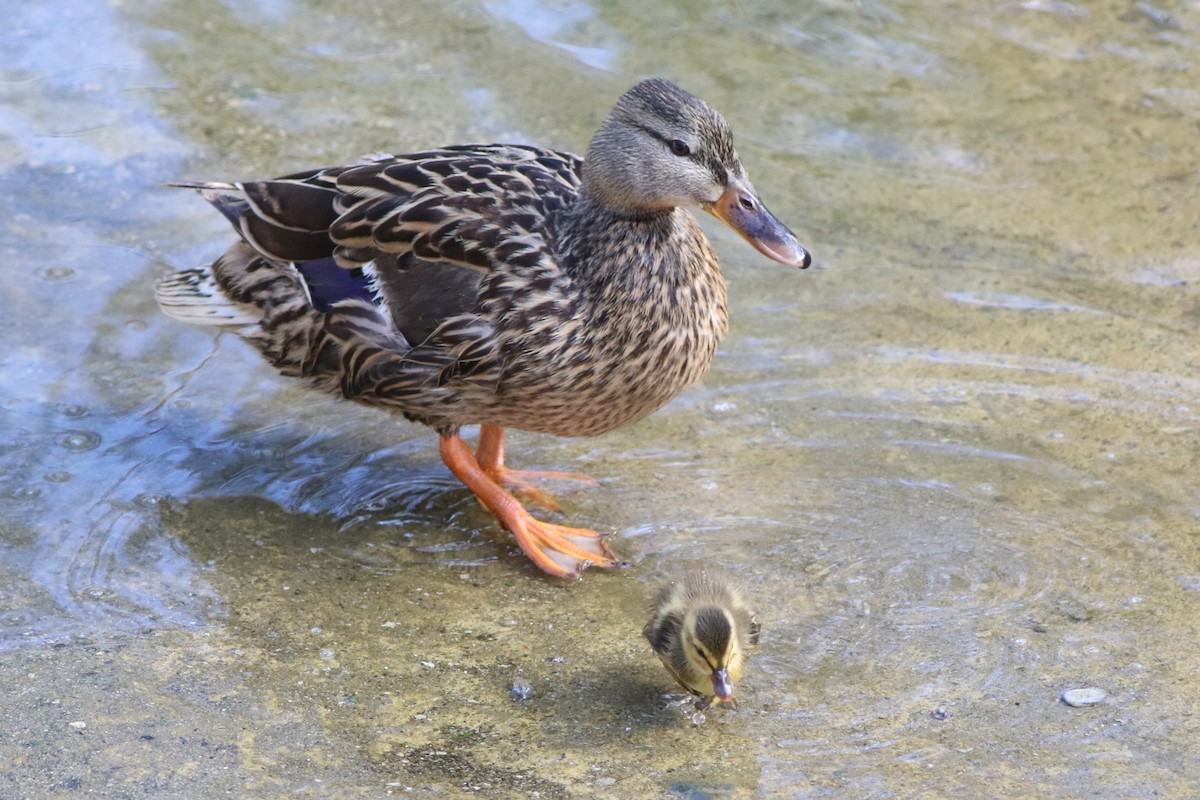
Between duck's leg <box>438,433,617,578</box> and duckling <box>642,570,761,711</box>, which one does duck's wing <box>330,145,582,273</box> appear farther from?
duckling <box>642,570,761,711</box>

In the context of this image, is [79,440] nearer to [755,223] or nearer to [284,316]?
[284,316]

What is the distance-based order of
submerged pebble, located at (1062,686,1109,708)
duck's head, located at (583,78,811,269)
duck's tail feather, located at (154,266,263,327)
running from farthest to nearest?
1. duck's tail feather, located at (154,266,263,327)
2. duck's head, located at (583,78,811,269)
3. submerged pebble, located at (1062,686,1109,708)

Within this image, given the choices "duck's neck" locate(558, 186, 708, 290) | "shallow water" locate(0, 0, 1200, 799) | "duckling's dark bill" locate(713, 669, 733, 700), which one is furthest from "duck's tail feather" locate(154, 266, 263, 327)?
"duckling's dark bill" locate(713, 669, 733, 700)

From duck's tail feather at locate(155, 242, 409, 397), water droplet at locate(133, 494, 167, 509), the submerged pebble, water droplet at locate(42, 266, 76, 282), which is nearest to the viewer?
the submerged pebble

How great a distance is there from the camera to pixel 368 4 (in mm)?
7914

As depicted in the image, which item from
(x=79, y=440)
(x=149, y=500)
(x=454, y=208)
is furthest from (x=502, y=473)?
(x=79, y=440)

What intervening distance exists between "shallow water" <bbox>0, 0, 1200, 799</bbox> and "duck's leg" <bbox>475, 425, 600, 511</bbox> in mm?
116

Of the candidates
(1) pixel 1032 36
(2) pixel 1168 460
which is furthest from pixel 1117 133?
(2) pixel 1168 460

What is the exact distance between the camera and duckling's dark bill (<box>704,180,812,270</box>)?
14.4 feet

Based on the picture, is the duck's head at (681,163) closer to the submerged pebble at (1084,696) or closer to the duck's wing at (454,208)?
the duck's wing at (454,208)

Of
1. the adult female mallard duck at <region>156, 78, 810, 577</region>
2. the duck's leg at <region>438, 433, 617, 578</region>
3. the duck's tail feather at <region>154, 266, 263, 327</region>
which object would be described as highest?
the adult female mallard duck at <region>156, 78, 810, 577</region>

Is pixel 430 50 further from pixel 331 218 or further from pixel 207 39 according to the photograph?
pixel 331 218

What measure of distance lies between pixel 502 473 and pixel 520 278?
901 millimetres

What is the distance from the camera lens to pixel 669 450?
5145 mm
